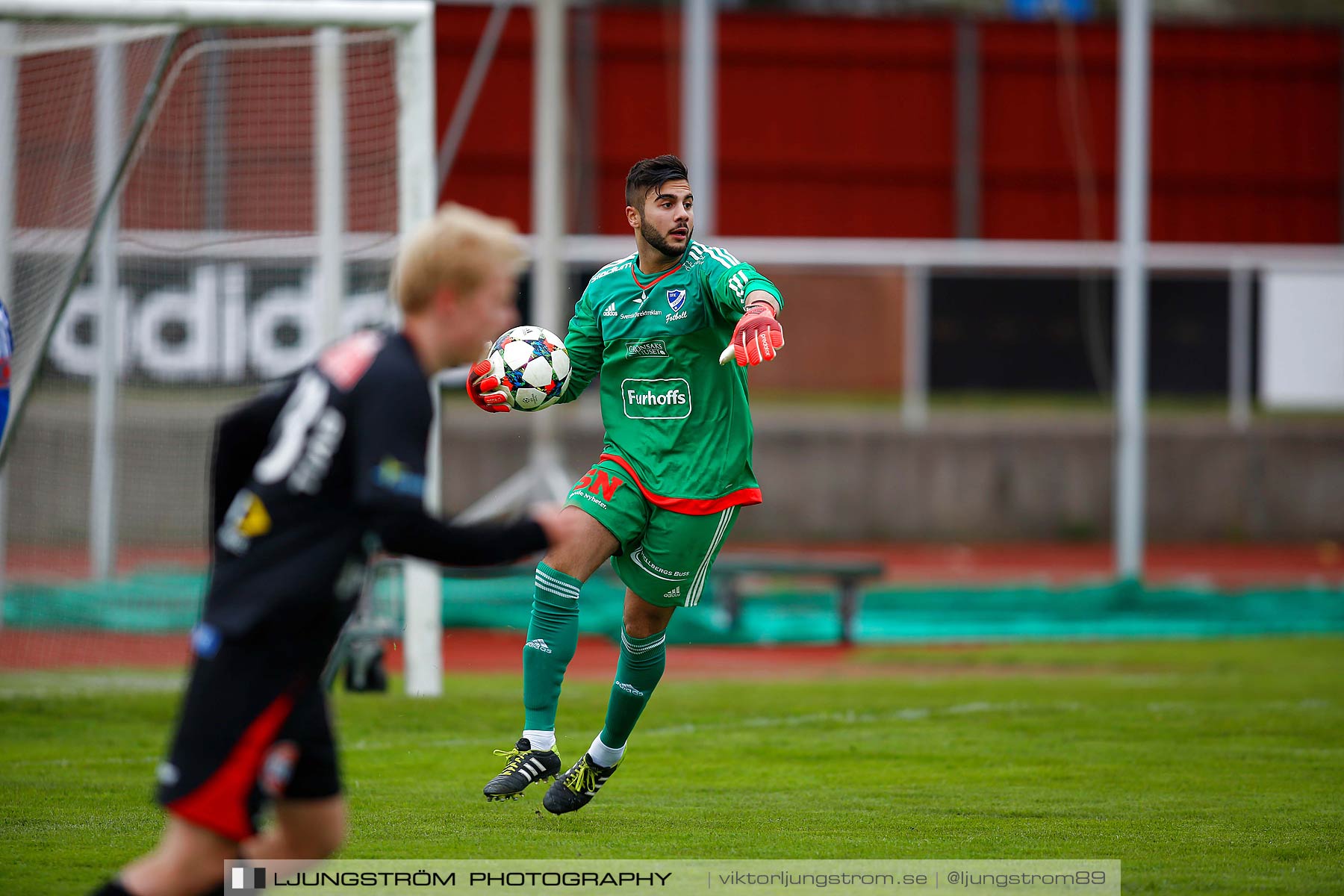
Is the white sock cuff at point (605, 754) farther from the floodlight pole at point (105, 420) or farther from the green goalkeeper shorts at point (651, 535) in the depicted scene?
the floodlight pole at point (105, 420)

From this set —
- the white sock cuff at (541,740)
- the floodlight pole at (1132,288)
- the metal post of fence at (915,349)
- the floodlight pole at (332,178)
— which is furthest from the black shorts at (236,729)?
the metal post of fence at (915,349)

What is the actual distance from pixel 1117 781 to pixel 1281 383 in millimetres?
10480

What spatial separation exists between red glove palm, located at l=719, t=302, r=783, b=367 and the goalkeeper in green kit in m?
0.35

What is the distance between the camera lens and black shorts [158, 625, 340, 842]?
3.26m

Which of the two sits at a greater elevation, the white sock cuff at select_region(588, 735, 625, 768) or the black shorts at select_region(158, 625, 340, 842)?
the black shorts at select_region(158, 625, 340, 842)

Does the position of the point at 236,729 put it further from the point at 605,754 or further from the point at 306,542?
the point at 605,754

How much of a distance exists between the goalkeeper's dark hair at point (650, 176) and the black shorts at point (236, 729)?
2.79m

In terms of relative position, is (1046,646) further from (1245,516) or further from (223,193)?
(1245,516)

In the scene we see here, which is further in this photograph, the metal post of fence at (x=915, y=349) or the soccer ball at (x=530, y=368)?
the metal post of fence at (x=915, y=349)

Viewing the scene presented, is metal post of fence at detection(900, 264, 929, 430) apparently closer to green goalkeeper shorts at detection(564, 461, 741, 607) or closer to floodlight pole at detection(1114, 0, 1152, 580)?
floodlight pole at detection(1114, 0, 1152, 580)

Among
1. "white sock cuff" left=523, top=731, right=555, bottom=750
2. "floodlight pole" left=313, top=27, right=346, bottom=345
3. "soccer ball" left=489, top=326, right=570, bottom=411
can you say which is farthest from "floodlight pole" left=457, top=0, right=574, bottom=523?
"white sock cuff" left=523, top=731, right=555, bottom=750

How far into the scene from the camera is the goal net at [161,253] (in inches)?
352

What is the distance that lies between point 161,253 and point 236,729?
8.52 metres

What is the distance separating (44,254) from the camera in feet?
31.2
